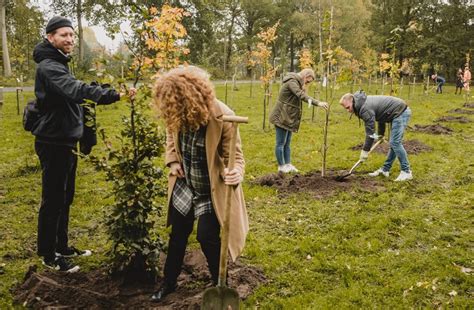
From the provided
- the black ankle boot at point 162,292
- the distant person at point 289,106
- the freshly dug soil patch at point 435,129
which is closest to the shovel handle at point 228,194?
the black ankle boot at point 162,292

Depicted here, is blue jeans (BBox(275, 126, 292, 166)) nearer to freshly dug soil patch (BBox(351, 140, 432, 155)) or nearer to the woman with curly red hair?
freshly dug soil patch (BBox(351, 140, 432, 155))

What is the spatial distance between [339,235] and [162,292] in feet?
8.16

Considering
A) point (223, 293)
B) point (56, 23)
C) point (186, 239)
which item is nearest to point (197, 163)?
point (186, 239)

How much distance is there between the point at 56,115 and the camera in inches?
140

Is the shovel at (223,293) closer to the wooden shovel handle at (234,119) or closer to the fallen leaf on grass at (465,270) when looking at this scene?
the wooden shovel handle at (234,119)

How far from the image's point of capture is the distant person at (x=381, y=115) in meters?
6.63

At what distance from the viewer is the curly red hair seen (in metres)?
2.76

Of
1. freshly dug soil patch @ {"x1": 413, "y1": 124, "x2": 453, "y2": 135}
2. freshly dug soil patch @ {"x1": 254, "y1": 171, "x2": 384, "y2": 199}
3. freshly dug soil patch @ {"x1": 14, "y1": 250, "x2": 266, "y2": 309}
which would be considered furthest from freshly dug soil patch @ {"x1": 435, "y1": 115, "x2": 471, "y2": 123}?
freshly dug soil patch @ {"x1": 14, "y1": 250, "x2": 266, "y2": 309}

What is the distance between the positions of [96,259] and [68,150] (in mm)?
1324

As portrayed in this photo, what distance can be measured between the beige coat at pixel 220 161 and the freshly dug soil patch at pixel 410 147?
6897 millimetres

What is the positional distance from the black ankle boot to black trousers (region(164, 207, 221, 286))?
33mm

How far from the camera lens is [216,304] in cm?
296

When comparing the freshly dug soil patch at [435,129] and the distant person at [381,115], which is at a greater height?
the distant person at [381,115]

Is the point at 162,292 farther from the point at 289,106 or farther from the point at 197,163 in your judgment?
the point at 289,106
